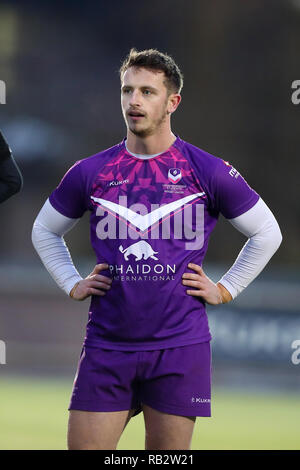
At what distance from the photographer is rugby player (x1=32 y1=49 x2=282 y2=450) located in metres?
4.15

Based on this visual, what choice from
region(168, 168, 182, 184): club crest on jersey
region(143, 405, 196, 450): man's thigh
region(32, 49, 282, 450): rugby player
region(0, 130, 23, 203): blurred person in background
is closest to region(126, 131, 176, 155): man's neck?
region(32, 49, 282, 450): rugby player

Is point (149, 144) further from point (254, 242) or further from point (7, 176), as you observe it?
point (7, 176)

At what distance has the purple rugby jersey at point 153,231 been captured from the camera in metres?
4.16

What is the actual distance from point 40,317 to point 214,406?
2.97m

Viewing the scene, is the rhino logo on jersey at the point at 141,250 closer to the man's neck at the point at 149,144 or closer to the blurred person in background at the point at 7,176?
the man's neck at the point at 149,144

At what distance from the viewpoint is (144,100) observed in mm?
4242

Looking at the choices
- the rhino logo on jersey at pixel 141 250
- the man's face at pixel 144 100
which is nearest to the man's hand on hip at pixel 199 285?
the rhino logo on jersey at pixel 141 250

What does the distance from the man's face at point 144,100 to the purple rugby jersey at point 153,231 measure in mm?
151

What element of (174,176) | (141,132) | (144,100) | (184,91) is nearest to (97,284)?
(174,176)

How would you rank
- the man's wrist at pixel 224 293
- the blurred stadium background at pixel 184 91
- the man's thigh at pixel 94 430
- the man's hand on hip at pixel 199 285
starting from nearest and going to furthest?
1. the man's thigh at pixel 94 430
2. the man's hand on hip at pixel 199 285
3. the man's wrist at pixel 224 293
4. the blurred stadium background at pixel 184 91

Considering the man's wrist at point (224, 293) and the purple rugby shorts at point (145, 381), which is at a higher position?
the man's wrist at point (224, 293)

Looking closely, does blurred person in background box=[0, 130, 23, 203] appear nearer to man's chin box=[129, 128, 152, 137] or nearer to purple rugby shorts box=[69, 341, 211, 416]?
man's chin box=[129, 128, 152, 137]
